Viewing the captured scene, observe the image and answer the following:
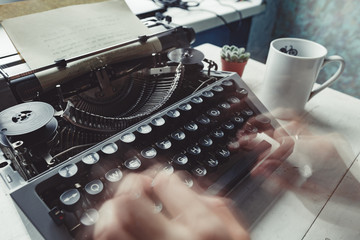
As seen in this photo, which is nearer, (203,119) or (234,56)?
(203,119)

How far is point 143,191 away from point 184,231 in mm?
106

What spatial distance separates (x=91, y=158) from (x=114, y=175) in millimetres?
59

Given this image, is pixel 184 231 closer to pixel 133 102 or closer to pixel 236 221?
pixel 236 221

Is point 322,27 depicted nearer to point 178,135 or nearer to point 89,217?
point 178,135

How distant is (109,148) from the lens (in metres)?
0.56

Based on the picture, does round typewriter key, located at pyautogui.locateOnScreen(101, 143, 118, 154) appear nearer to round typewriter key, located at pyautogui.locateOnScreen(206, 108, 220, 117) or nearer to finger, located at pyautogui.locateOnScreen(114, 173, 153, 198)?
finger, located at pyautogui.locateOnScreen(114, 173, 153, 198)

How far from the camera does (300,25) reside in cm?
219

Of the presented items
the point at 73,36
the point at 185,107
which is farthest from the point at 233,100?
the point at 73,36

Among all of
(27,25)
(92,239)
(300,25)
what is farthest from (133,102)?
(300,25)

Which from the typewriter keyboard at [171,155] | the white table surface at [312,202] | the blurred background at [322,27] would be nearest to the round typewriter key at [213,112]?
the typewriter keyboard at [171,155]

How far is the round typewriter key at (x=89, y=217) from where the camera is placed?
17.7 inches

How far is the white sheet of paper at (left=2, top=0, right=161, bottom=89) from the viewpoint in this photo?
0.71m

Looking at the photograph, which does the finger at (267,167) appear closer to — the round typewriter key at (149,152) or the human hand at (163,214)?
the human hand at (163,214)

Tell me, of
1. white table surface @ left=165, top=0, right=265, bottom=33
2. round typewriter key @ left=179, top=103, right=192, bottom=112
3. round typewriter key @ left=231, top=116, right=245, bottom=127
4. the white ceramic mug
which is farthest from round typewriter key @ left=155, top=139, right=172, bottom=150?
white table surface @ left=165, top=0, right=265, bottom=33
